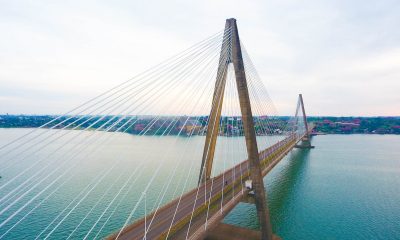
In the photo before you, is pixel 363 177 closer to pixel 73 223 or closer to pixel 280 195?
pixel 280 195

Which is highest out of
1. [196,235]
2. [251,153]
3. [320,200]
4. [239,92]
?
[239,92]

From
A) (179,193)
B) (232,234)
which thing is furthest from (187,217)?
(179,193)

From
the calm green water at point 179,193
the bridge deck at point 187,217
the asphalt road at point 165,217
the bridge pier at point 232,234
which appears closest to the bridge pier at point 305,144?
the calm green water at point 179,193

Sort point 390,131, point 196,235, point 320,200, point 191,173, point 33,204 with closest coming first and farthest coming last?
point 196,235
point 33,204
point 320,200
point 191,173
point 390,131

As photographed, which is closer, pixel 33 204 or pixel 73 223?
pixel 73 223

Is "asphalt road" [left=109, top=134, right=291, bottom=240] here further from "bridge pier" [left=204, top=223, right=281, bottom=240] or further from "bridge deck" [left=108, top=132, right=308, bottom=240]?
"bridge pier" [left=204, top=223, right=281, bottom=240]

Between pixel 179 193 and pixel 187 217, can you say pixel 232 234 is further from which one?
pixel 179 193

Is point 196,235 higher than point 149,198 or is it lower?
higher

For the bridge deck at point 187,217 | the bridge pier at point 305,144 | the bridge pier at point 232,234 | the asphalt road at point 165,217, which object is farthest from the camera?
the bridge pier at point 305,144

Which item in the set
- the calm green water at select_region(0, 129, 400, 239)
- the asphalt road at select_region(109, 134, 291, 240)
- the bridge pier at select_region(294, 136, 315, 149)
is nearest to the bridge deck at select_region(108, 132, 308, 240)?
the asphalt road at select_region(109, 134, 291, 240)

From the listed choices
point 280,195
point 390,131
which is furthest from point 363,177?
point 390,131

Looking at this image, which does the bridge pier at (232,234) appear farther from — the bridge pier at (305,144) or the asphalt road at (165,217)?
the bridge pier at (305,144)
